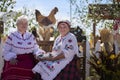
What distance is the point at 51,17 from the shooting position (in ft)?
24.4

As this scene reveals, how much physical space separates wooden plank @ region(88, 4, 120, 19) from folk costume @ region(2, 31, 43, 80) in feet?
24.4

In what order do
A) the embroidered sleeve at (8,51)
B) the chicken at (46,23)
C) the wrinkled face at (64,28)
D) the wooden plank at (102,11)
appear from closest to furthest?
the embroidered sleeve at (8,51), the wrinkled face at (64,28), the chicken at (46,23), the wooden plank at (102,11)

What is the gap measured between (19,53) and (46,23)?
1.84 metres

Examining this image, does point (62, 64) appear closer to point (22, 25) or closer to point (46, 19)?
point (22, 25)

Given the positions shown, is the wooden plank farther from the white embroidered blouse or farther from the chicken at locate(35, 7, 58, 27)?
the white embroidered blouse

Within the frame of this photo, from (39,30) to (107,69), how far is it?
58.6 inches

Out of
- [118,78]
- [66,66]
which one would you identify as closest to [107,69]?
[118,78]

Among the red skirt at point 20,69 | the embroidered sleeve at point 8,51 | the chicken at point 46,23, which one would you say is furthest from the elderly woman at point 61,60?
the chicken at point 46,23

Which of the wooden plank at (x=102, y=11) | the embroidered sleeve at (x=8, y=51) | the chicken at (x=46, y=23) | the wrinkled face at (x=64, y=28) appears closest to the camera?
the embroidered sleeve at (x=8, y=51)

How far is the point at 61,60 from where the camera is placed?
5.80 meters

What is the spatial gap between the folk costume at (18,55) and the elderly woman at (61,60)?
0.15 metres

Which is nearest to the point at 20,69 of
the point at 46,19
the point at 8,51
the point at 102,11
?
the point at 8,51

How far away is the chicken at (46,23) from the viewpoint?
7.36 metres

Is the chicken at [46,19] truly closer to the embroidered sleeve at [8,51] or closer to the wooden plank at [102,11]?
the embroidered sleeve at [8,51]
